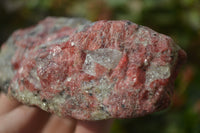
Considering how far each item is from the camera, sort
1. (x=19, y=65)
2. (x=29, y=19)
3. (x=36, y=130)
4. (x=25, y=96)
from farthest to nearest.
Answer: (x=29, y=19)
(x=36, y=130)
(x=19, y=65)
(x=25, y=96)

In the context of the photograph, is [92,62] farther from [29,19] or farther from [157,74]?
[29,19]

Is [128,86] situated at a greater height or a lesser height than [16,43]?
lesser

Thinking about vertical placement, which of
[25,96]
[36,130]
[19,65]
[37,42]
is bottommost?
[36,130]

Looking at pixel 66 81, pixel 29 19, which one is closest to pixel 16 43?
pixel 66 81

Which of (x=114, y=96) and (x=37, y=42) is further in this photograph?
(x=37, y=42)
